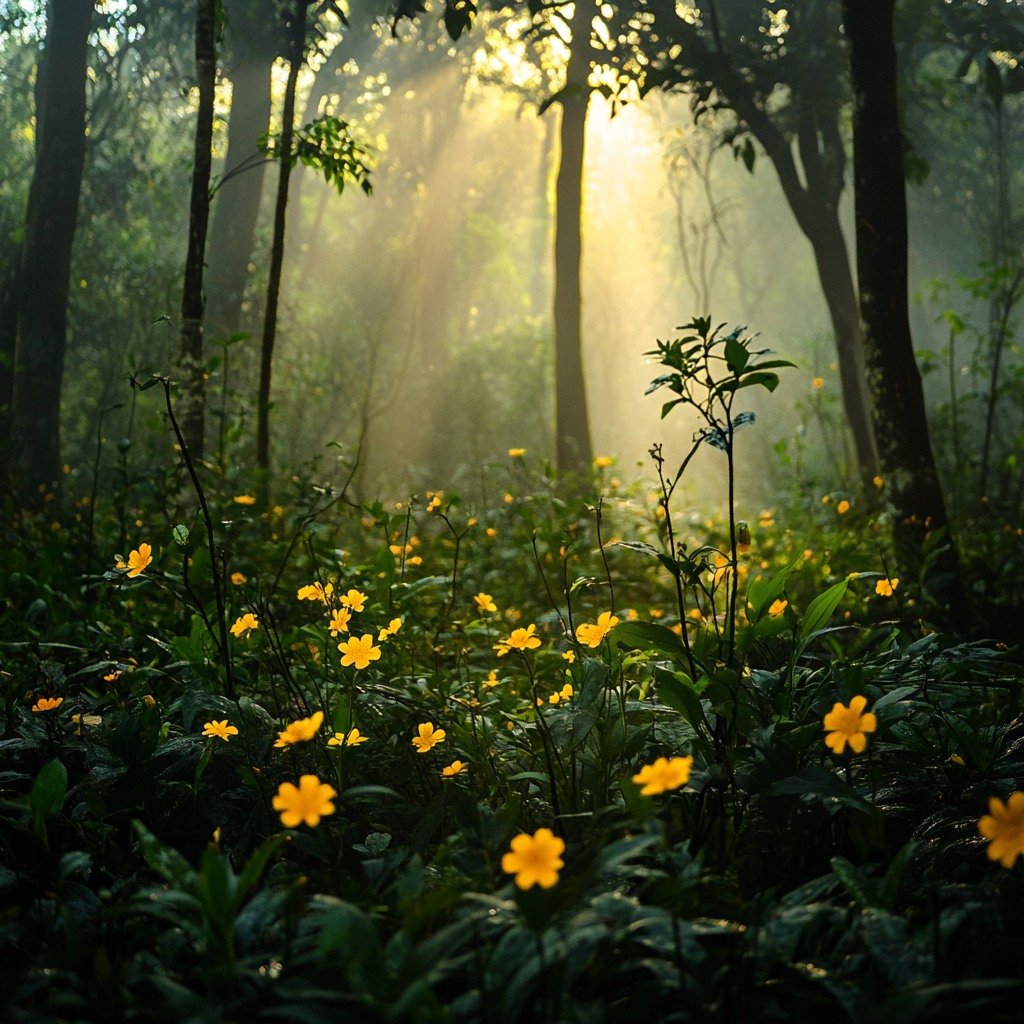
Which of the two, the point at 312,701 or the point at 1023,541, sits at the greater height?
the point at 1023,541

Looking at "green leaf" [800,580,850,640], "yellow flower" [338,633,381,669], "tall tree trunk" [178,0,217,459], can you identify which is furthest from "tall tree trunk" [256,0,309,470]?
"green leaf" [800,580,850,640]

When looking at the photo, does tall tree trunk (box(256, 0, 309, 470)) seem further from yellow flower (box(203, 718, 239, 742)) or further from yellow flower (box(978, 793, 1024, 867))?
yellow flower (box(978, 793, 1024, 867))

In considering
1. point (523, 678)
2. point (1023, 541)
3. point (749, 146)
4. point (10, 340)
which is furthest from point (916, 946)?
point (10, 340)

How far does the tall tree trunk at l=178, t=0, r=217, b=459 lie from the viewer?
370 centimetres

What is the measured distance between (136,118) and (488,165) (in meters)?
11.3

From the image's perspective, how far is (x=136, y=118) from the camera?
11.8 metres

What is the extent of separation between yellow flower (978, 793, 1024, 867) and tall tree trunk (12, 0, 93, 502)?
7.62 m

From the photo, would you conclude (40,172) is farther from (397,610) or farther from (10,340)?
(397,610)

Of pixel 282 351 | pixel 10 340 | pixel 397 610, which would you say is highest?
pixel 282 351

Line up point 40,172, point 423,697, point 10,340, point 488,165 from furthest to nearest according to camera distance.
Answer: point 488,165
point 10,340
point 40,172
point 423,697

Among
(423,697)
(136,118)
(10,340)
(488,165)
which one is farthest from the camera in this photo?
(488,165)

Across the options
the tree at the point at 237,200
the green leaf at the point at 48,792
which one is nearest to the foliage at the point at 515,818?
the green leaf at the point at 48,792

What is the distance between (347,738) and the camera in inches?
59.2

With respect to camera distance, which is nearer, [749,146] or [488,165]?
[749,146]
